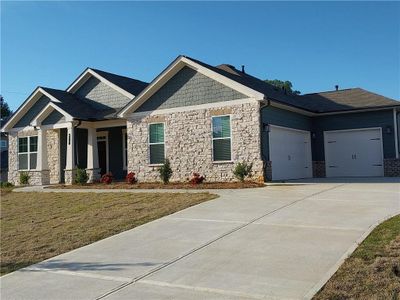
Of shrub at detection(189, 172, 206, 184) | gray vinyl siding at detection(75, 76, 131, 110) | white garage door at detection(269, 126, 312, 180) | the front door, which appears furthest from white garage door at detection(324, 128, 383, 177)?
the front door

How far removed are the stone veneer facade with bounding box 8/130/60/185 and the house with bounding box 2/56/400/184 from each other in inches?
2.2

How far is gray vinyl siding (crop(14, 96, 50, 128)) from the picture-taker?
76.7 feet

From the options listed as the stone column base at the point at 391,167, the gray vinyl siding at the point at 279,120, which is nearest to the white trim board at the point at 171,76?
the gray vinyl siding at the point at 279,120

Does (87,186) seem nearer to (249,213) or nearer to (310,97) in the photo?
(249,213)

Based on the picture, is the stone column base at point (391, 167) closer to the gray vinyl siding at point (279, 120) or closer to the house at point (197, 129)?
the house at point (197, 129)

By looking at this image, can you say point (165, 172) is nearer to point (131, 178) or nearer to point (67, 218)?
point (131, 178)

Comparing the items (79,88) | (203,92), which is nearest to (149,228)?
(203,92)

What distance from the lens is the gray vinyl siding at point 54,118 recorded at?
71.5ft

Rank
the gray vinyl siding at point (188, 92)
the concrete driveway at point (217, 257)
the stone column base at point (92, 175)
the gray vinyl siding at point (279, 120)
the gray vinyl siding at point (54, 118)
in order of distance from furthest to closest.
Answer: the gray vinyl siding at point (54, 118)
the stone column base at point (92, 175)
the gray vinyl siding at point (188, 92)
the gray vinyl siding at point (279, 120)
the concrete driveway at point (217, 257)

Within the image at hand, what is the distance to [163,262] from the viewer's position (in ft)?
21.2

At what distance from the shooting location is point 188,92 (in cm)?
1841

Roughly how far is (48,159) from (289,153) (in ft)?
43.5

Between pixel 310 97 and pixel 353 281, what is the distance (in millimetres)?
21150

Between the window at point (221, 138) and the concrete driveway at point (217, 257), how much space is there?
23.1ft
